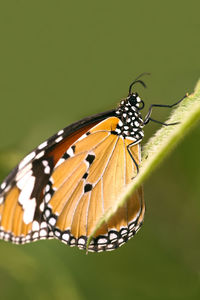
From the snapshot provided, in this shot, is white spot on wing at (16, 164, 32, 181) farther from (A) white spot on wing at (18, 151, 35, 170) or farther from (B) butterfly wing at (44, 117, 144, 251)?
(B) butterfly wing at (44, 117, 144, 251)

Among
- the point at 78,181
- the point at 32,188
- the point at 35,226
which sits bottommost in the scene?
the point at 35,226

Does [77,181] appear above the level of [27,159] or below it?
below

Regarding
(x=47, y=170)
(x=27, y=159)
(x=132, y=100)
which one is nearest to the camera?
(x=27, y=159)

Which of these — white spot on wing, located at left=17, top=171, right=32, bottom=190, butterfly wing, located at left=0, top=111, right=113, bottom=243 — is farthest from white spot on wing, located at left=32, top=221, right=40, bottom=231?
white spot on wing, located at left=17, top=171, right=32, bottom=190

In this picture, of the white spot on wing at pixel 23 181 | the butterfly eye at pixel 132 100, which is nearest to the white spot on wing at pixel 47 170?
the white spot on wing at pixel 23 181

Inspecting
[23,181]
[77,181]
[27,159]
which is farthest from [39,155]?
[77,181]

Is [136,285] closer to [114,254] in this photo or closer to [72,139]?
[114,254]

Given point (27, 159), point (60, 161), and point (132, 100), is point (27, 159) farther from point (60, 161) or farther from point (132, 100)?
point (132, 100)
